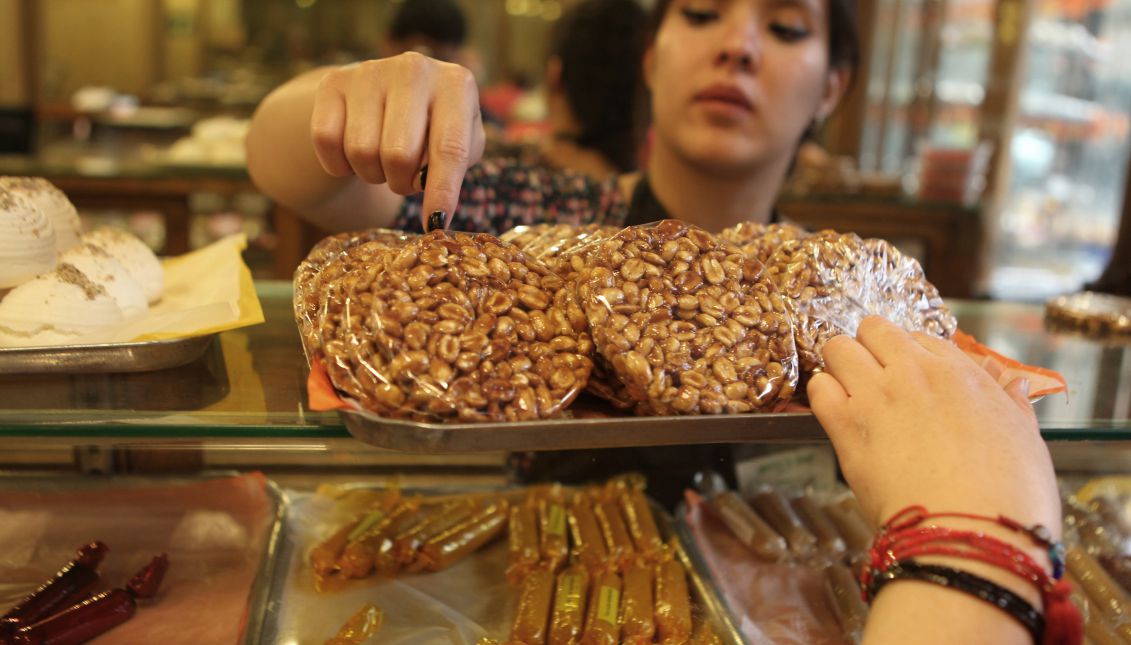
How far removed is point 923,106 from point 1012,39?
2.19 feet

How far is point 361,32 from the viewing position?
6.70 metres

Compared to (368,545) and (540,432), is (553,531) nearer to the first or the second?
(368,545)

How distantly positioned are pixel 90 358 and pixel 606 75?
7.01 feet

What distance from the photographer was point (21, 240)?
2.90 ft

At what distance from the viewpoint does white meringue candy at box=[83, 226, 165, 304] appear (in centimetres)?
99

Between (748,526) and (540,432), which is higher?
(540,432)

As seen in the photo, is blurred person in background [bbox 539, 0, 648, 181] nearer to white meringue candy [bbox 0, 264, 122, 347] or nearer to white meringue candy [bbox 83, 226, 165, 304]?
white meringue candy [bbox 83, 226, 165, 304]

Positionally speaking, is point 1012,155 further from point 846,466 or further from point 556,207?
point 846,466

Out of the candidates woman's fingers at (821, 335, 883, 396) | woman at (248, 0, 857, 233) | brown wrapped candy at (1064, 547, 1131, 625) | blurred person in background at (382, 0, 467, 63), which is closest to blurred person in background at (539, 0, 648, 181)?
blurred person in background at (382, 0, 467, 63)

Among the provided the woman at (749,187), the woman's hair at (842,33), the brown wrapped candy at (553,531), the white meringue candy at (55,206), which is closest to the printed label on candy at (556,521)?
the brown wrapped candy at (553,531)

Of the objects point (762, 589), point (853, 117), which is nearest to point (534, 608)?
point (762, 589)

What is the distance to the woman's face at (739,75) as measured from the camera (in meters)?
1.38

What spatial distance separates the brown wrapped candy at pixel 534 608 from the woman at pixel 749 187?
1.21 ft

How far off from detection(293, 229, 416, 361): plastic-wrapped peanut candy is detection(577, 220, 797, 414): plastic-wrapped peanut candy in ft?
0.71
